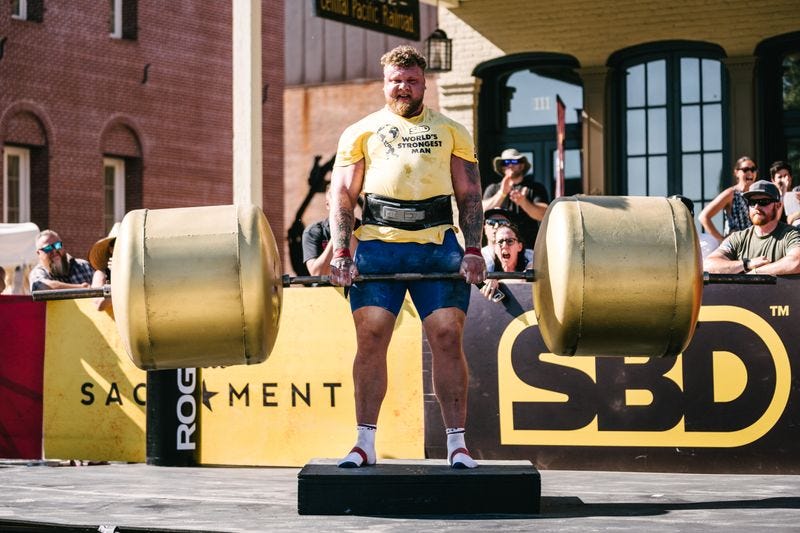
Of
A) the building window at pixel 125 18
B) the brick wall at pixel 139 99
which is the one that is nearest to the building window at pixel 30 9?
the brick wall at pixel 139 99

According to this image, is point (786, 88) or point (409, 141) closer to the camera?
point (409, 141)

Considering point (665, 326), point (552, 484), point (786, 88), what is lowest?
point (552, 484)

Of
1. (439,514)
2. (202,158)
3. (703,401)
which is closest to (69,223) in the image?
(202,158)

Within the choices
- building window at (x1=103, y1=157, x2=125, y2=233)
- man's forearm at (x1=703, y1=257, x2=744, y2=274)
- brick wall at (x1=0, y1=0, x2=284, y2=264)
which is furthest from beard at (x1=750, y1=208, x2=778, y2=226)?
building window at (x1=103, y1=157, x2=125, y2=233)

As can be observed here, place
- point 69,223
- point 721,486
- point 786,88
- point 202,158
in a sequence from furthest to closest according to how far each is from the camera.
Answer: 1. point 202,158
2. point 69,223
3. point 786,88
4. point 721,486

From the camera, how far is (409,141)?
275 inches

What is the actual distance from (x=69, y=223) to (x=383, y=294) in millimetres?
17693

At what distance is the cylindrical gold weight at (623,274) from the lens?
6293 millimetres

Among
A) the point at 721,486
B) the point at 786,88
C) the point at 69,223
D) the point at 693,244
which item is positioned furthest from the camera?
the point at 69,223

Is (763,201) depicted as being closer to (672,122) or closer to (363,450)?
(363,450)

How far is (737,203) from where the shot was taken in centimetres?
1079

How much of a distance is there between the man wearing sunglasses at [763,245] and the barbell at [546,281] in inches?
92.9

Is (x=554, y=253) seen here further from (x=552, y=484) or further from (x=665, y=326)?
(x=552, y=484)

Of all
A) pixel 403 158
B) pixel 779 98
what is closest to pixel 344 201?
pixel 403 158
